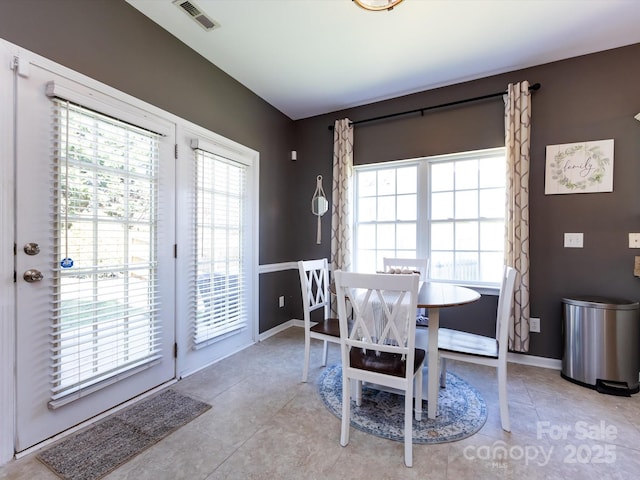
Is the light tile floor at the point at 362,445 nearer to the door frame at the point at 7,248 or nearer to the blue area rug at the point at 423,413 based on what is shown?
the blue area rug at the point at 423,413

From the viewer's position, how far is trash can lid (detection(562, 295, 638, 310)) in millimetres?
2184

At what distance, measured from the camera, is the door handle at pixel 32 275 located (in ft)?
5.03

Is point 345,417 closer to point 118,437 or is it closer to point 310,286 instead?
point 310,286

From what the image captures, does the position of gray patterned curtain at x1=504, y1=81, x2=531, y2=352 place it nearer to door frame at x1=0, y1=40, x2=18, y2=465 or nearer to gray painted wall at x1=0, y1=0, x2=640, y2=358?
gray painted wall at x1=0, y1=0, x2=640, y2=358

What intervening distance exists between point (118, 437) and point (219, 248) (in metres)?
1.56

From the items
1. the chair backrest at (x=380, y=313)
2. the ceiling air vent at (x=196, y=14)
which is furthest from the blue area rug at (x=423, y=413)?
the ceiling air vent at (x=196, y=14)

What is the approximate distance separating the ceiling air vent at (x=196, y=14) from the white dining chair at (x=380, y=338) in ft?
7.01

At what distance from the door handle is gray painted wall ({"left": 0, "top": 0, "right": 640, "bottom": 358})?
1223 mm

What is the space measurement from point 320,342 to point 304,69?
2.92m

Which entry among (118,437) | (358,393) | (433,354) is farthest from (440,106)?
(118,437)

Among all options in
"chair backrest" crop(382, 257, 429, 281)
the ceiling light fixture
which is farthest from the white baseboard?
the ceiling light fixture

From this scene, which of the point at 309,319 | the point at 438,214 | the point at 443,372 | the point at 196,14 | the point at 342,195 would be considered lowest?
the point at 443,372

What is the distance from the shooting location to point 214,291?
2.71 m

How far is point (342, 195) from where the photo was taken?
349 centimetres
